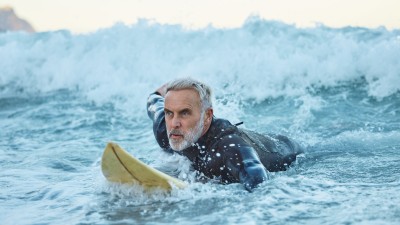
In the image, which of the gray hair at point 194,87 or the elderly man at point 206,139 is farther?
the gray hair at point 194,87

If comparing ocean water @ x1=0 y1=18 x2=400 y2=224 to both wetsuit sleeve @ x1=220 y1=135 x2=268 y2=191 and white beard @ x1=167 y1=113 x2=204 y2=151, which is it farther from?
white beard @ x1=167 y1=113 x2=204 y2=151

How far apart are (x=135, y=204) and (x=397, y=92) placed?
7.33 meters

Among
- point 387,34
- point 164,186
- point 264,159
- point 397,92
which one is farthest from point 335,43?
point 164,186

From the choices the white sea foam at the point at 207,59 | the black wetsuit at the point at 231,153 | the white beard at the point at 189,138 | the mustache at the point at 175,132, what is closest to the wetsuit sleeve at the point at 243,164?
the black wetsuit at the point at 231,153

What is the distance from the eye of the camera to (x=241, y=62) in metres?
12.4

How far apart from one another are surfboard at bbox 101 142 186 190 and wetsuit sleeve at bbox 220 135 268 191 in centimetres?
41

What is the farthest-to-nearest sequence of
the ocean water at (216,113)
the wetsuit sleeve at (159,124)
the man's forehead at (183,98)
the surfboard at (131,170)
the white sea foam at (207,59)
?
the white sea foam at (207,59)
the wetsuit sleeve at (159,124)
the man's forehead at (183,98)
the surfboard at (131,170)
the ocean water at (216,113)

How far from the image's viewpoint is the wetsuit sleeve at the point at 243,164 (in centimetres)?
395

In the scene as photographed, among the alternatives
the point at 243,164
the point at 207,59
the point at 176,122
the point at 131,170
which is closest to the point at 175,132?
the point at 176,122

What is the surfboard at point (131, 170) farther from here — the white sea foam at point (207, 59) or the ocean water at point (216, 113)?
the white sea foam at point (207, 59)

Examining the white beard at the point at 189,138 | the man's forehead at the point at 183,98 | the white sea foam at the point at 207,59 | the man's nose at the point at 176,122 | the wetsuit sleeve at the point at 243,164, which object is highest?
the white sea foam at the point at 207,59

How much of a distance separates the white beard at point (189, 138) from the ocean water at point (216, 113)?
0.31m

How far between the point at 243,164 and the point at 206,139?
1.60 ft

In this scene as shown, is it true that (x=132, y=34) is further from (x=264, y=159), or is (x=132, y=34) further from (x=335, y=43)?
(x=264, y=159)
